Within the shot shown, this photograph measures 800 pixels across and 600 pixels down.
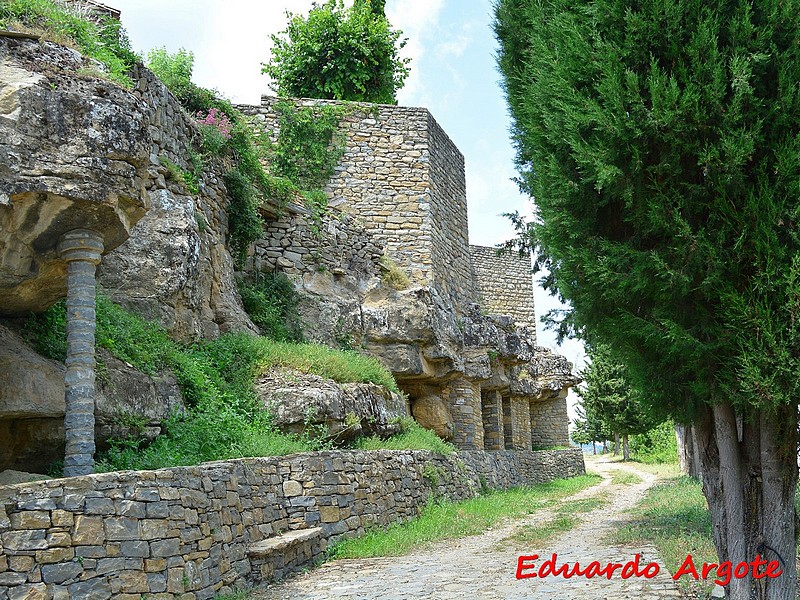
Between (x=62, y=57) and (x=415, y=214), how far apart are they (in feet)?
39.9

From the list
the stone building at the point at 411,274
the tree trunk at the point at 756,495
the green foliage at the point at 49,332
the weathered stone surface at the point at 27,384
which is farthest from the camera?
the stone building at the point at 411,274

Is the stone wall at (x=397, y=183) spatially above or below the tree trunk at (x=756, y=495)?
above

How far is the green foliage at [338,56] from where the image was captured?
67.1 ft

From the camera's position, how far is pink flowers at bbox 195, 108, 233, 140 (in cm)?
1373

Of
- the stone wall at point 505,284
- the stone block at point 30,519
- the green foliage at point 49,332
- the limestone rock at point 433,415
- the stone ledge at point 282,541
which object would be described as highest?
the stone wall at point 505,284

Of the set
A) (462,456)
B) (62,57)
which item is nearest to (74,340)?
(62,57)

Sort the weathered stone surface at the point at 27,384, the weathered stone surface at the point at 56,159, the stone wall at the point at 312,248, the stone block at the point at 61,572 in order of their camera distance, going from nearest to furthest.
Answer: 1. the stone block at the point at 61,572
2. the weathered stone surface at the point at 56,159
3. the weathered stone surface at the point at 27,384
4. the stone wall at the point at 312,248

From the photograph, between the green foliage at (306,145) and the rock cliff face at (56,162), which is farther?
the green foliage at (306,145)

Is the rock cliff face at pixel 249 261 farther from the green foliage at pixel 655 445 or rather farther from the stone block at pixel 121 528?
the green foliage at pixel 655 445

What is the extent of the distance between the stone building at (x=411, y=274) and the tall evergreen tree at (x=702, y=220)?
879 centimetres

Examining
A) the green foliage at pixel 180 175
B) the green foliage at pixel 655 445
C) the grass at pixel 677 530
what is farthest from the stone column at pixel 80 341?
the green foliage at pixel 655 445

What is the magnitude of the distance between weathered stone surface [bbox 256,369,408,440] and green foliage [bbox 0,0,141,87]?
4.67 metres

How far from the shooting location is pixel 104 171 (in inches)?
270

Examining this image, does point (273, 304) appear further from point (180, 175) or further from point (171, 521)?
point (171, 521)
